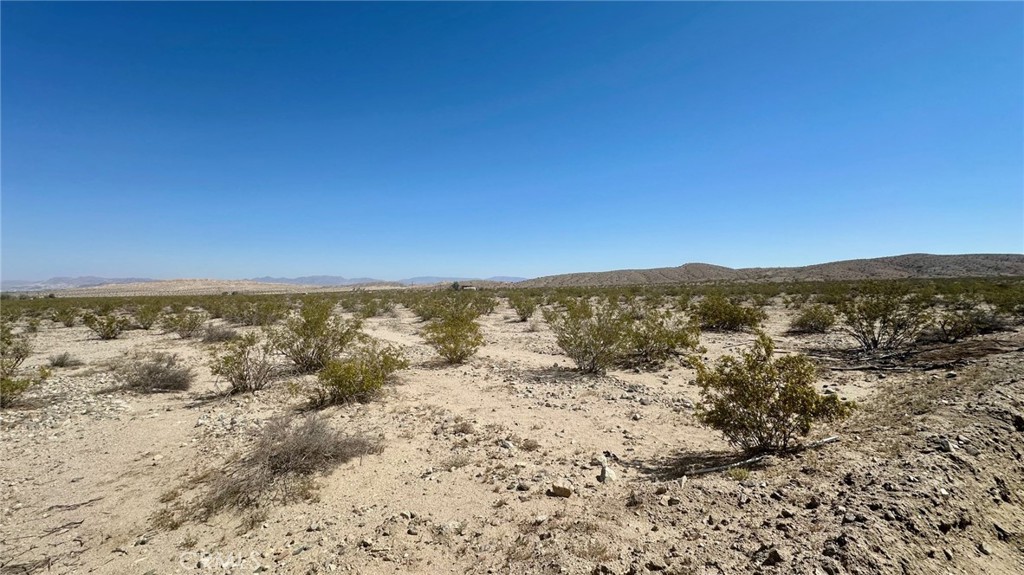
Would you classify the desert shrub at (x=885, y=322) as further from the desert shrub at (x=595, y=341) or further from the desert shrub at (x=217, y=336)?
the desert shrub at (x=217, y=336)

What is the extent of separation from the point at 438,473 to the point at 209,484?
8.78 ft

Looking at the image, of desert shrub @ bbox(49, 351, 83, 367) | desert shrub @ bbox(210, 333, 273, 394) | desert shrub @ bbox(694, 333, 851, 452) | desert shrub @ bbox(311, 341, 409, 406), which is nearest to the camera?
desert shrub @ bbox(694, 333, 851, 452)

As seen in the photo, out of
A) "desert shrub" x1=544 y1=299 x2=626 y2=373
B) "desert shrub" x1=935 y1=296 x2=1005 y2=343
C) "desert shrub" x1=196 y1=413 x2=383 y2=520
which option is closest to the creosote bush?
"desert shrub" x1=196 y1=413 x2=383 y2=520

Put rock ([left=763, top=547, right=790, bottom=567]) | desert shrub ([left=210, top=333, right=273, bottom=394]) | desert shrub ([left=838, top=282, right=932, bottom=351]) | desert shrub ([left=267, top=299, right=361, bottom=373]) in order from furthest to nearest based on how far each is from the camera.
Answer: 1. desert shrub ([left=838, top=282, right=932, bottom=351])
2. desert shrub ([left=267, top=299, right=361, bottom=373])
3. desert shrub ([left=210, top=333, right=273, bottom=394])
4. rock ([left=763, top=547, right=790, bottom=567])

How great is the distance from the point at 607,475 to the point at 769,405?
7.21 feet

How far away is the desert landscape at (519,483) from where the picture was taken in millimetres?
3586

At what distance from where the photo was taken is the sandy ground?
3.54m

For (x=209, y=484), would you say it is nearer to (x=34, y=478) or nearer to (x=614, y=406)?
(x=34, y=478)

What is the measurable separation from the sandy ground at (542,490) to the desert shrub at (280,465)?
8.0 inches

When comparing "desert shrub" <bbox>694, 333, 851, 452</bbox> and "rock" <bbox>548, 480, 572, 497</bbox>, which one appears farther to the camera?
"desert shrub" <bbox>694, 333, 851, 452</bbox>

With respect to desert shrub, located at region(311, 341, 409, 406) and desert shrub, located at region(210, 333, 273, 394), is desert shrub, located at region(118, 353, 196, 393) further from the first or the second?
desert shrub, located at region(311, 341, 409, 406)

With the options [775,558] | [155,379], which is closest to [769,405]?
[775,558]

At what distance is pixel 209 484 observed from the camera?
5141 millimetres

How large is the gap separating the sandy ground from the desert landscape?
0.02 meters
